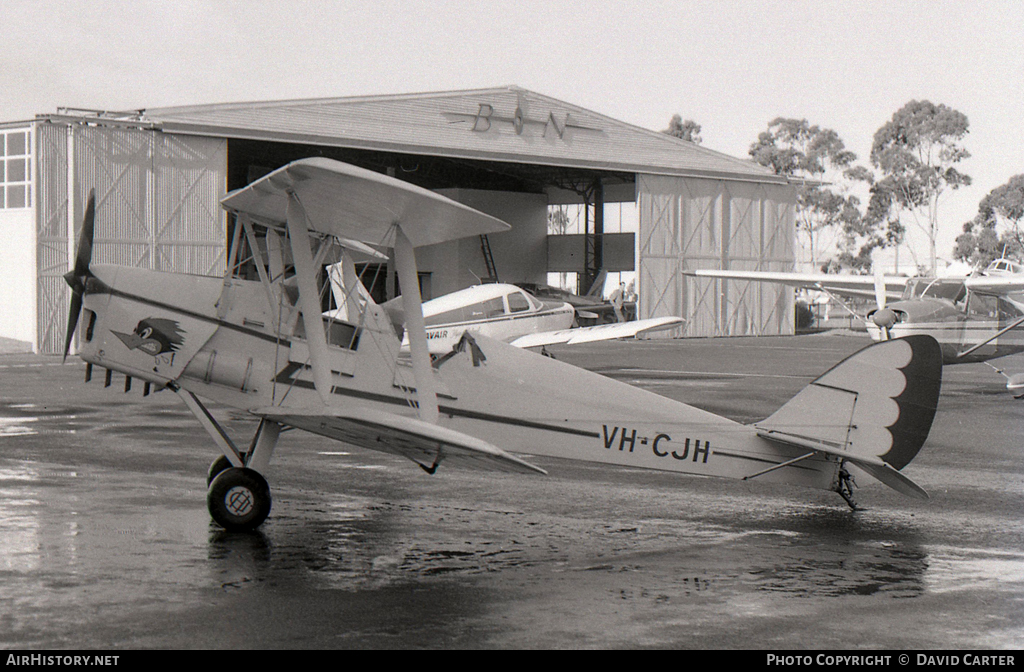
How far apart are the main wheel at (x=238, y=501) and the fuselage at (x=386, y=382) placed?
1.64ft

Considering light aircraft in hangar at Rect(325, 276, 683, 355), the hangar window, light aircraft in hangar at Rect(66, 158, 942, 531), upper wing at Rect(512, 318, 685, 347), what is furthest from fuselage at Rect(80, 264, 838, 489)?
the hangar window

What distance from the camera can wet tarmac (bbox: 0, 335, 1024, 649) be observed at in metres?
5.27

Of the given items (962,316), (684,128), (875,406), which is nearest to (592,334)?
(962,316)

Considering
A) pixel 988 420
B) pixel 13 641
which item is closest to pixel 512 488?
pixel 13 641

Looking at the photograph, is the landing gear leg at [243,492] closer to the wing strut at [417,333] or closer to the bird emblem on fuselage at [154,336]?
the bird emblem on fuselage at [154,336]

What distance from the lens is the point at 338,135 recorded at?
3662 centimetres

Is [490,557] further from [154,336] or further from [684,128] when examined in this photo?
[684,128]

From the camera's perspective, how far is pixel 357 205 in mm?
6926

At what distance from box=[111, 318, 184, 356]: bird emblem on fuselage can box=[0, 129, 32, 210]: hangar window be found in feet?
90.2

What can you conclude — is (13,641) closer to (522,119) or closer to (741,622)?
(741,622)

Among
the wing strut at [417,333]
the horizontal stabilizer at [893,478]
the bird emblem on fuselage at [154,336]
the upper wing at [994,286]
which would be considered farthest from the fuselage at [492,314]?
the horizontal stabilizer at [893,478]

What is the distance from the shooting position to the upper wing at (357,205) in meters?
6.47

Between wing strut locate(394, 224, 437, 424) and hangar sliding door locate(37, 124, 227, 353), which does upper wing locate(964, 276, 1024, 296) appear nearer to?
wing strut locate(394, 224, 437, 424)

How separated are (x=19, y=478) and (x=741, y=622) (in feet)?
23.1
